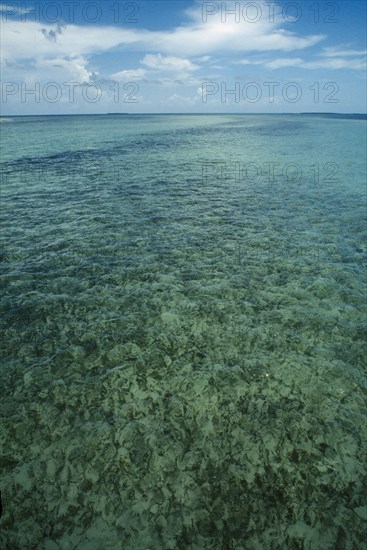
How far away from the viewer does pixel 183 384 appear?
9281 millimetres

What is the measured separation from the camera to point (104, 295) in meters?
13.2

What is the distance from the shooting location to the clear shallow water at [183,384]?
6414 mm

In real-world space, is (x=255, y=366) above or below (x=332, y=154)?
below

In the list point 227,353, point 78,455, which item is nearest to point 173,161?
point 227,353

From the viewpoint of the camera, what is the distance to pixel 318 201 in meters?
26.0

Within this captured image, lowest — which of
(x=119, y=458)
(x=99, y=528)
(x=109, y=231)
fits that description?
(x=99, y=528)

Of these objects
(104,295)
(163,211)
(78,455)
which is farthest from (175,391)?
(163,211)

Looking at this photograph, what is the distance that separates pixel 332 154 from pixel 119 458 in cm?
5870

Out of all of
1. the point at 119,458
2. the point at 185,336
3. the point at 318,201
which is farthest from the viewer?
the point at 318,201

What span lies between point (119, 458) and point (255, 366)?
4.76 metres

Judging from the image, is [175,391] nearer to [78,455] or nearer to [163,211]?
[78,455]

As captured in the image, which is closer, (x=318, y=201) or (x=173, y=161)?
(x=318, y=201)

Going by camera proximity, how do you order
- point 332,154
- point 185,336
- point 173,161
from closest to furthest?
point 185,336, point 173,161, point 332,154

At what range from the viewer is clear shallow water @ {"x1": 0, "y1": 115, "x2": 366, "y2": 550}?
6.41 m
